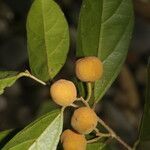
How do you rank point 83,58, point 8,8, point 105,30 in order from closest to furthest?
point 83,58 → point 105,30 → point 8,8

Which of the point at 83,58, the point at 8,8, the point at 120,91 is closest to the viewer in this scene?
the point at 83,58

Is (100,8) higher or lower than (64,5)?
higher

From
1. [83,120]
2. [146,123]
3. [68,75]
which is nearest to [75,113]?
[83,120]

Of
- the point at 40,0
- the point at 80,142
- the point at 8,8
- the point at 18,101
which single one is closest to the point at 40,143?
the point at 80,142

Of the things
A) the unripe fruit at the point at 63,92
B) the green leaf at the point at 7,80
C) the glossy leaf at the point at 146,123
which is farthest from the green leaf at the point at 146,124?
the green leaf at the point at 7,80

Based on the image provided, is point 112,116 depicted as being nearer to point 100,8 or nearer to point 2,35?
point 2,35

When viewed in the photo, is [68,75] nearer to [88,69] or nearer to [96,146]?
[96,146]

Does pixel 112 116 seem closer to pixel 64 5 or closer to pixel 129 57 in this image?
pixel 129 57

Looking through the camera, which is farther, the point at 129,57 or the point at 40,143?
the point at 129,57

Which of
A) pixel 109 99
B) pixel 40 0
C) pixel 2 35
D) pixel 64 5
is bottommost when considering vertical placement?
pixel 109 99
